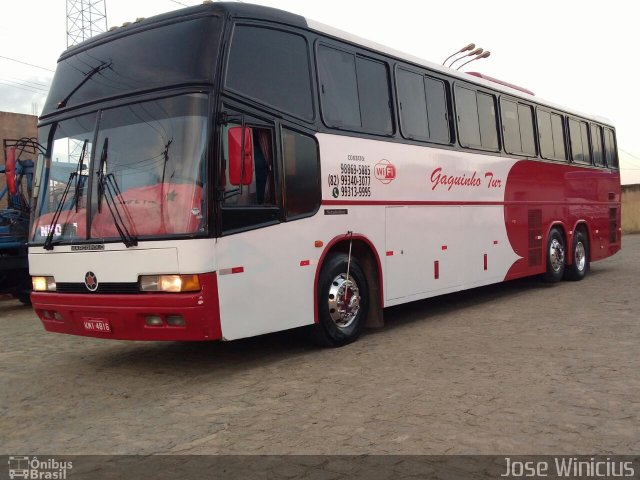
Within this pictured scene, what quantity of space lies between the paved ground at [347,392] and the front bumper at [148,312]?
51 centimetres

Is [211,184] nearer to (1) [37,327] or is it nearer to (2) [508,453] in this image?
(2) [508,453]

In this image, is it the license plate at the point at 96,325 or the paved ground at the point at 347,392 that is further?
the license plate at the point at 96,325

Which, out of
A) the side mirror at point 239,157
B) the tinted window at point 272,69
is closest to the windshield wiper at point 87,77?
the tinted window at point 272,69

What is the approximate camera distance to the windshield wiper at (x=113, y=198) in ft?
19.4

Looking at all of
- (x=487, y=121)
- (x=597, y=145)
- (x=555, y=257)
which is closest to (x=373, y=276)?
(x=487, y=121)

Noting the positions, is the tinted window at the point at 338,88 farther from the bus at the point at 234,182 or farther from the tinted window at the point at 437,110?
the tinted window at the point at 437,110

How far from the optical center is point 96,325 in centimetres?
619

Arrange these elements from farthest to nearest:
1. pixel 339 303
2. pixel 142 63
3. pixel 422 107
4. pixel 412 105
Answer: pixel 422 107 → pixel 412 105 → pixel 339 303 → pixel 142 63

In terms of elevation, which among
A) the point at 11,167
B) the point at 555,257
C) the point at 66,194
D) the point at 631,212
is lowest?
the point at 555,257

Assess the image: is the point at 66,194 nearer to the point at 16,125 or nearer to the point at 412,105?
the point at 412,105

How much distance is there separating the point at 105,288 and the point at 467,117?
6.52 meters

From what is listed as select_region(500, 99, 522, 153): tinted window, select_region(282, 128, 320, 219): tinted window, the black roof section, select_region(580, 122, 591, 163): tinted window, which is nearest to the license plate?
select_region(282, 128, 320, 219): tinted window

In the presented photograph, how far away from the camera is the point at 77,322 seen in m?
6.36

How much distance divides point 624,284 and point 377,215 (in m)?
7.09
